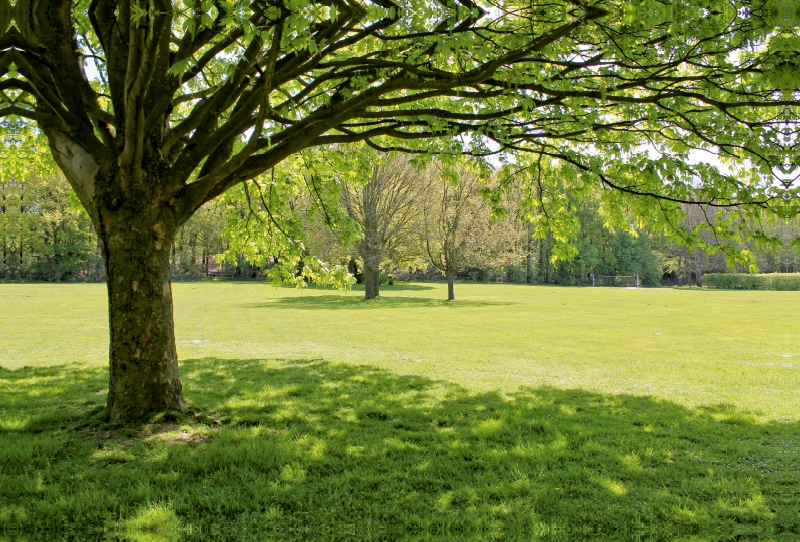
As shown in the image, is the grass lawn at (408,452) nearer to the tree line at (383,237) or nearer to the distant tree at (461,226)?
the tree line at (383,237)

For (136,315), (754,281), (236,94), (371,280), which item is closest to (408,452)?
(136,315)

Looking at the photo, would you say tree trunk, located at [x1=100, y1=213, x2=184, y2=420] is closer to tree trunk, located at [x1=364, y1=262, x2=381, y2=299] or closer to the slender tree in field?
the slender tree in field

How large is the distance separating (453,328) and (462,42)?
15.8 meters

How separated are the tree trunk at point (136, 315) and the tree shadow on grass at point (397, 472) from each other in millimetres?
362

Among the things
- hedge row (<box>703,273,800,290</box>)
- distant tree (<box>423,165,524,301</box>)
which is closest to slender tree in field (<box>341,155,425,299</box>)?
distant tree (<box>423,165,524,301</box>)

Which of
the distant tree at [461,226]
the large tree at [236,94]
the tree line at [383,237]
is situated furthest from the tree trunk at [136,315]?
the distant tree at [461,226]

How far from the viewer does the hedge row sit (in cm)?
5703

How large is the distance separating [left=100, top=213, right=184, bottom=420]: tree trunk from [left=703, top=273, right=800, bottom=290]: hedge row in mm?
69272

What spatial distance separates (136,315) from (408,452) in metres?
3.32

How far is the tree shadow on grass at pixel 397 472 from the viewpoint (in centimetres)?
364

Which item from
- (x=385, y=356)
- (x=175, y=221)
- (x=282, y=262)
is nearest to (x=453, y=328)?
(x=385, y=356)

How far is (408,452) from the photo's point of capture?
517 cm

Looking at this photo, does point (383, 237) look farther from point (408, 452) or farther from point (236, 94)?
point (408, 452)

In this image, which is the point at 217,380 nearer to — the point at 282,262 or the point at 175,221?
the point at 282,262
